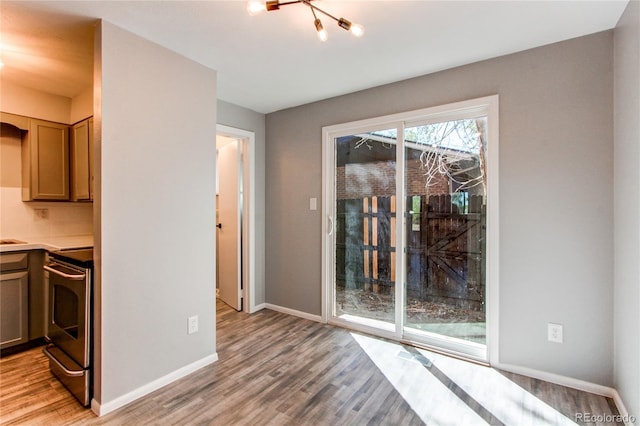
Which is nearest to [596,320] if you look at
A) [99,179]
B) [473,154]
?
[473,154]

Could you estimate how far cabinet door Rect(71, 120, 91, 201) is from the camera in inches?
→ 111

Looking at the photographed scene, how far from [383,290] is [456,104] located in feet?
5.89

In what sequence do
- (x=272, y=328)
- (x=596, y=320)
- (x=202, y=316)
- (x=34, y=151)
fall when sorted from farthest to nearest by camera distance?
(x=272, y=328), (x=34, y=151), (x=202, y=316), (x=596, y=320)

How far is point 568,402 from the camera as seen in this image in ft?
6.29

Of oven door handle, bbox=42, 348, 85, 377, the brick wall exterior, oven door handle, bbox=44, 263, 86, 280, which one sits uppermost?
the brick wall exterior

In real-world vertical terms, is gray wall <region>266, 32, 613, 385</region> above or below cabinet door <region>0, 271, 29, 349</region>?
above

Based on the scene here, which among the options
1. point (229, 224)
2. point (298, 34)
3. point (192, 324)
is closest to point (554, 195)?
point (298, 34)

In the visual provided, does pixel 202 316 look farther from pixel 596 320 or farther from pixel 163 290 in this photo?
pixel 596 320

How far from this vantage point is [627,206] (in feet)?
5.71

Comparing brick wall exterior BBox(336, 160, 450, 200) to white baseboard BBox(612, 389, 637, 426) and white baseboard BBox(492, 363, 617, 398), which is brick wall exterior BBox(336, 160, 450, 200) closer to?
white baseboard BBox(492, 363, 617, 398)

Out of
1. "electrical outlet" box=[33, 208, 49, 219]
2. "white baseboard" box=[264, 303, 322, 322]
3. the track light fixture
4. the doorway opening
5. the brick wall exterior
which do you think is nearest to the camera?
the track light fixture

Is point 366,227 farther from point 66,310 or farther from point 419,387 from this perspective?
point 66,310

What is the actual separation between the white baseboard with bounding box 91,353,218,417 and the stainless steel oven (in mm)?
144

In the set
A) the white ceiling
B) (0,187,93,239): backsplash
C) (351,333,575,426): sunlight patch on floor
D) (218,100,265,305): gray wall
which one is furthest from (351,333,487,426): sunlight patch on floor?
(0,187,93,239): backsplash
